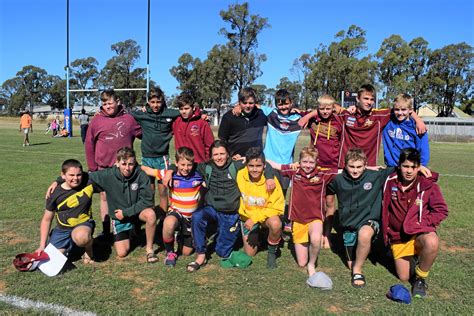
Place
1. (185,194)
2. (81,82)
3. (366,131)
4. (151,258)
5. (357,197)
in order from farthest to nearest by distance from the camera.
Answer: (81,82) → (366,131) → (185,194) → (151,258) → (357,197)

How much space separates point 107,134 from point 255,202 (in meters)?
2.00

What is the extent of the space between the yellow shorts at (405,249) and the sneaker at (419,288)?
28 cm

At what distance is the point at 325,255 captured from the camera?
487 cm

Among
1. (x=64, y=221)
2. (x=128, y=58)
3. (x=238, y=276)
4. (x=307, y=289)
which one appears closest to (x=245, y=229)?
(x=238, y=276)

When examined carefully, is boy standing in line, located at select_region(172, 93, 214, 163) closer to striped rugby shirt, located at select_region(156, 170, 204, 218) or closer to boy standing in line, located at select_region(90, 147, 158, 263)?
striped rugby shirt, located at select_region(156, 170, 204, 218)

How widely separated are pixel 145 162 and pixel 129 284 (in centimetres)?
195

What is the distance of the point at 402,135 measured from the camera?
15.5ft

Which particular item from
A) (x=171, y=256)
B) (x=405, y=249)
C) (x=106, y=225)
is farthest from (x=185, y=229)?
(x=405, y=249)

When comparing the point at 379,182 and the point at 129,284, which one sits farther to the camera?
the point at 379,182

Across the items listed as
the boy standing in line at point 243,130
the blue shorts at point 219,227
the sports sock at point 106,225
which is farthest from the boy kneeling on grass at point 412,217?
the sports sock at point 106,225

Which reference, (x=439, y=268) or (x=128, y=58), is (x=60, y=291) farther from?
(x=128, y=58)

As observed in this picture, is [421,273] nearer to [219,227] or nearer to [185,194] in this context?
[219,227]

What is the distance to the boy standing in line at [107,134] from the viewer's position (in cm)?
510

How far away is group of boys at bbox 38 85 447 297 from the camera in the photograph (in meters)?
4.12
